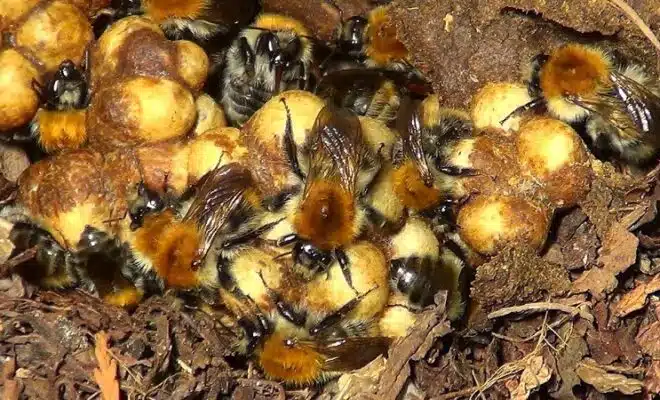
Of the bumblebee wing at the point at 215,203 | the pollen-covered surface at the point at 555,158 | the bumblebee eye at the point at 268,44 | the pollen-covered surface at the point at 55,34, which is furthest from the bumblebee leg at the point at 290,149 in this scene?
the pollen-covered surface at the point at 55,34

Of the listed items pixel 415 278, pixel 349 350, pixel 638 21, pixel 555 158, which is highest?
pixel 638 21

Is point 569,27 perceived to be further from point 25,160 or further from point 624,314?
point 25,160

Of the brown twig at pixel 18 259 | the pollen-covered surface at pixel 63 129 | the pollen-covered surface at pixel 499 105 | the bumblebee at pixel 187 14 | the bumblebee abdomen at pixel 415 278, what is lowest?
the bumblebee abdomen at pixel 415 278

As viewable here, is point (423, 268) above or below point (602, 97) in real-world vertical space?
below

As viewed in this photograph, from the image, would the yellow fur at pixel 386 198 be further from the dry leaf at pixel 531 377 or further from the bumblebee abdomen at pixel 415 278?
the dry leaf at pixel 531 377

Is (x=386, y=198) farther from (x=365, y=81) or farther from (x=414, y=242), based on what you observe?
(x=365, y=81)

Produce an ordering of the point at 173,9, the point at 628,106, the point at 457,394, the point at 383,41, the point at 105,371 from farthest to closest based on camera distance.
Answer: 1. the point at 383,41
2. the point at 173,9
3. the point at 628,106
4. the point at 457,394
5. the point at 105,371

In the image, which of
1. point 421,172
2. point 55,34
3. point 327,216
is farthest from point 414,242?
point 55,34
